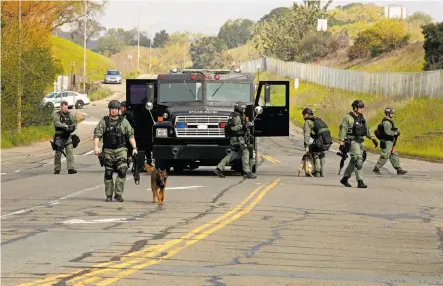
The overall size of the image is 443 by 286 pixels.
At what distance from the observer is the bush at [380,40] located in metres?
108

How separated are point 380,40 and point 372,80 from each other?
31508 millimetres

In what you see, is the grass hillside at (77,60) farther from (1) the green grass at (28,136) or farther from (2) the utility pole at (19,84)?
(2) the utility pole at (19,84)

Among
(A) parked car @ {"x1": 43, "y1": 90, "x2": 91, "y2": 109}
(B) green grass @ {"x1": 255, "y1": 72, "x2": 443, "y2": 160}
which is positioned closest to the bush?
(B) green grass @ {"x1": 255, "y1": 72, "x2": 443, "y2": 160}

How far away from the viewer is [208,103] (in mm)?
28375

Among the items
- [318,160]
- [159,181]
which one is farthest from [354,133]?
[159,181]

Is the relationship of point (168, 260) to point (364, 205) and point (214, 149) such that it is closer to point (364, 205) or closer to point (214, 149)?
point (364, 205)

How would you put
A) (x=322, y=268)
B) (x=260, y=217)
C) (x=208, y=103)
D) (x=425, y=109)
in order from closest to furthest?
1. (x=322, y=268)
2. (x=260, y=217)
3. (x=208, y=103)
4. (x=425, y=109)

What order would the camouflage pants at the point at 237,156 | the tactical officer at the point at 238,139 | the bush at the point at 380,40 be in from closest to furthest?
the tactical officer at the point at 238,139 < the camouflage pants at the point at 237,156 < the bush at the point at 380,40

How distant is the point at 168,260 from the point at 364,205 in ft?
28.6

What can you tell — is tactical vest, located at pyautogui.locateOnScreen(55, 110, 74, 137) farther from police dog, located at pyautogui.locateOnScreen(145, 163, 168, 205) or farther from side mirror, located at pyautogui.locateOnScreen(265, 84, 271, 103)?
police dog, located at pyautogui.locateOnScreen(145, 163, 168, 205)

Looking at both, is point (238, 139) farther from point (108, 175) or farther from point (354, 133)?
point (108, 175)

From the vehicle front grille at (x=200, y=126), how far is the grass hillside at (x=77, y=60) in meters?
103

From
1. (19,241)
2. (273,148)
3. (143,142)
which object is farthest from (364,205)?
(273,148)

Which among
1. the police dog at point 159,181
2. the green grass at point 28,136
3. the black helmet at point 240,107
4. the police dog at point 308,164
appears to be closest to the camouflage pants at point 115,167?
the police dog at point 159,181
